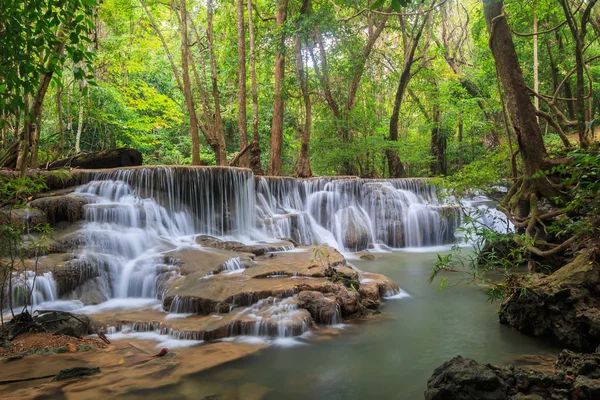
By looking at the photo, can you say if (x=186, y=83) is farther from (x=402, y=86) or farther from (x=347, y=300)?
(x=347, y=300)

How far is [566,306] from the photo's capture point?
4430 mm

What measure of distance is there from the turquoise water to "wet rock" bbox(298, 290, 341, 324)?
0.25 metres

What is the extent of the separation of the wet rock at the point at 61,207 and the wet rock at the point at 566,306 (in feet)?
27.6

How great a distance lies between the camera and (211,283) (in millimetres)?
6422

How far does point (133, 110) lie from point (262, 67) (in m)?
6.35

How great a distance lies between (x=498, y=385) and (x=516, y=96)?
491 cm

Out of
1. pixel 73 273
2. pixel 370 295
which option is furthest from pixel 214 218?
pixel 370 295

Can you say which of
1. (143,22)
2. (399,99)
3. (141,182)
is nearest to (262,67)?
(143,22)

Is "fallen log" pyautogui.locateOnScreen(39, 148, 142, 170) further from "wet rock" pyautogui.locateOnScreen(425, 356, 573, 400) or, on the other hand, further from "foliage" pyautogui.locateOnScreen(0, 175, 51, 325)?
"wet rock" pyautogui.locateOnScreen(425, 356, 573, 400)

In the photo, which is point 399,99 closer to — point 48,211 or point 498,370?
point 48,211

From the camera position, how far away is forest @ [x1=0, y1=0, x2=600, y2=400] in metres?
3.72

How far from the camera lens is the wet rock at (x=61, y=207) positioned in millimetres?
8070

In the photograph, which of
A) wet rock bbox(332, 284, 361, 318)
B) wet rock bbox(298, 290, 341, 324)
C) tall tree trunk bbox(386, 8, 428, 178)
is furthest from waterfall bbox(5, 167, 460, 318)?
tall tree trunk bbox(386, 8, 428, 178)

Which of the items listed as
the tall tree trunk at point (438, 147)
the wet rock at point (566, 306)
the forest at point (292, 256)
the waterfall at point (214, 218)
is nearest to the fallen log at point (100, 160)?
the forest at point (292, 256)
